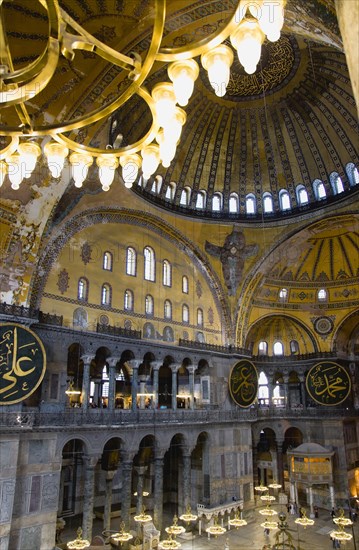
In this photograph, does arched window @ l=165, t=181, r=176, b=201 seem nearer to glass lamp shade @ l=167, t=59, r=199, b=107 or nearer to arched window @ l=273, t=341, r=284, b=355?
arched window @ l=273, t=341, r=284, b=355

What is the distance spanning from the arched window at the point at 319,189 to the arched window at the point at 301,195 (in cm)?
42

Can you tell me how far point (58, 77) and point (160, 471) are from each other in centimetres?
1226

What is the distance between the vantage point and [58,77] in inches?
336

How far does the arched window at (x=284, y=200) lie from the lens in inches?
706

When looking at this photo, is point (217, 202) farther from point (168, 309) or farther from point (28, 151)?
point (28, 151)

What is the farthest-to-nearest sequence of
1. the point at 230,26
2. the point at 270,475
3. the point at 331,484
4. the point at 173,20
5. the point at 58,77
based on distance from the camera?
the point at 270,475 < the point at 331,484 < the point at 58,77 < the point at 173,20 < the point at 230,26

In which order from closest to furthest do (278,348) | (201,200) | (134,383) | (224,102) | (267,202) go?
(134,383)
(224,102)
(201,200)
(267,202)
(278,348)

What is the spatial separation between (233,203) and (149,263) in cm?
Answer: 459

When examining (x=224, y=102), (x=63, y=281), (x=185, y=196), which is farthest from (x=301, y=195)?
(x=63, y=281)

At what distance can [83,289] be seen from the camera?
13938 millimetres

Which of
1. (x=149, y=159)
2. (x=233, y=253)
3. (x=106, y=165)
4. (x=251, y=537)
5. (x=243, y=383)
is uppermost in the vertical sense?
(x=233, y=253)

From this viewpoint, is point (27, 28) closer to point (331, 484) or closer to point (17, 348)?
point (17, 348)

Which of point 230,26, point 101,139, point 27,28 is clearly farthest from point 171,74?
point 101,139

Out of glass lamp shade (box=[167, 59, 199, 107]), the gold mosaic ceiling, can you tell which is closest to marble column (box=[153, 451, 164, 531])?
the gold mosaic ceiling
